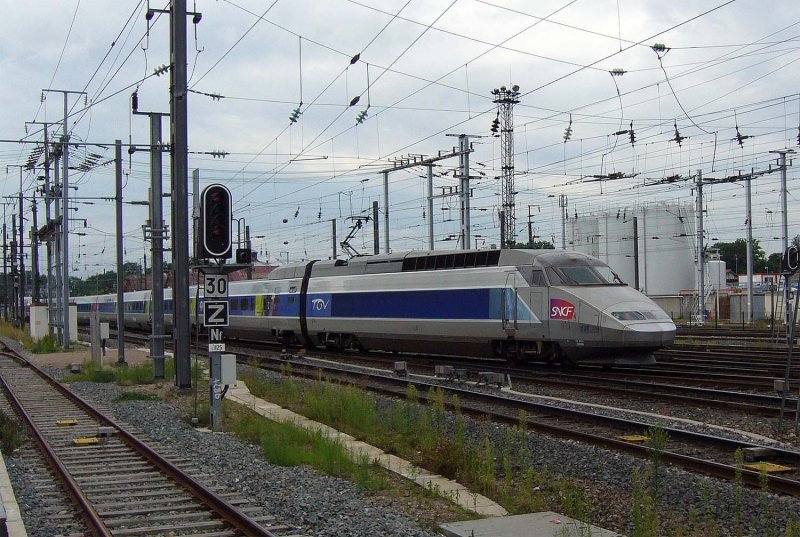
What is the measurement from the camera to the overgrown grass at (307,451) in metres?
10.0

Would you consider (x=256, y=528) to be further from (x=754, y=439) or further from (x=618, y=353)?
(x=618, y=353)

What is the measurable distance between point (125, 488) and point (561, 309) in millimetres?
13762

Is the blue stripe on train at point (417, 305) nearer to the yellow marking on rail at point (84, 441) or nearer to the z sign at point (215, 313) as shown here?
the z sign at point (215, 313)

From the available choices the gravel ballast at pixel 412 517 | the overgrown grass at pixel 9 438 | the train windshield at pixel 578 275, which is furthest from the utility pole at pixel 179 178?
the train windshield at pixel 578 275

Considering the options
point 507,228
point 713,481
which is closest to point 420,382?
point 713,481

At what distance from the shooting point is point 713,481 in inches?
377

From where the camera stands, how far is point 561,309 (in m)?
21.5

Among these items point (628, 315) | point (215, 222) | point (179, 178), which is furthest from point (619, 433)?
point (179, 178)

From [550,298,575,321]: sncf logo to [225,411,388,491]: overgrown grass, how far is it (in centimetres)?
958

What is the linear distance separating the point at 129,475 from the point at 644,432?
6.94 metres

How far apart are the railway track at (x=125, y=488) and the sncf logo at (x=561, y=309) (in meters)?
10.9

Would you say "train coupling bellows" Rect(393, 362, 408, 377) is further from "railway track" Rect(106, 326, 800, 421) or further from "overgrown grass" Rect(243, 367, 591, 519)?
"overgrown grass" Rect(243, 367, 591, 519)

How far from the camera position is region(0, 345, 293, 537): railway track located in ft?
26.3

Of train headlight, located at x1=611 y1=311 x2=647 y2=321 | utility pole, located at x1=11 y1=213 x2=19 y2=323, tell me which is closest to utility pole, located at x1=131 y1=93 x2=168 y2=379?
train headlight, located at x1=611 y1=311 x2=647 y2=321
